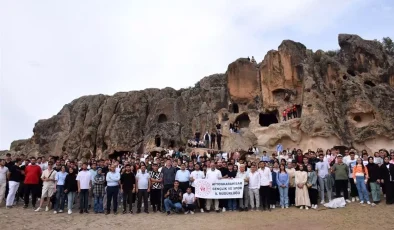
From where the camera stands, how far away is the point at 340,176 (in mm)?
13445

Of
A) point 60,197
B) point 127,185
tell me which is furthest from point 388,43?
point 60,197

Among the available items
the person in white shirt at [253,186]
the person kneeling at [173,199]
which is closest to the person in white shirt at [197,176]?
the person kneeling at [173,199]

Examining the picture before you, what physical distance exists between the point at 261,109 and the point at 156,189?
71.0 feet

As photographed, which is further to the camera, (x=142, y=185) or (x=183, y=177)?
(x=183, y=177)

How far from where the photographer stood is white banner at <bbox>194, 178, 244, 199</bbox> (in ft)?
43.5

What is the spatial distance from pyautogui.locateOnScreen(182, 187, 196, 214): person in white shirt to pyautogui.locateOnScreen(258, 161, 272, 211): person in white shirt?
262cm

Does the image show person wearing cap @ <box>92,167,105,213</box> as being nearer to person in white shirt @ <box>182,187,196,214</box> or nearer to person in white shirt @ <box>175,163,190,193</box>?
person in white shirt @ <box>175,163,190,193</box>

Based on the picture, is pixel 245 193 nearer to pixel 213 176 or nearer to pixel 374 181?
pixel 213 176

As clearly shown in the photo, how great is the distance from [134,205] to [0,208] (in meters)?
5.26

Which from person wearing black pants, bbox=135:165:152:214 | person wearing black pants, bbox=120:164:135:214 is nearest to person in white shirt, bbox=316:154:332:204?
person wearing black pants, bbox=135:165:152:214

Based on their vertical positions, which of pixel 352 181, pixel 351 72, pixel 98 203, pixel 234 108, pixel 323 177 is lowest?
pixel 98 203

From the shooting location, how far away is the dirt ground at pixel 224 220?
36.5ft

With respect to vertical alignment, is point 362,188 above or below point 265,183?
below

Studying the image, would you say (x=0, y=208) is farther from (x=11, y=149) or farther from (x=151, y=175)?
(x=11, y=149)
